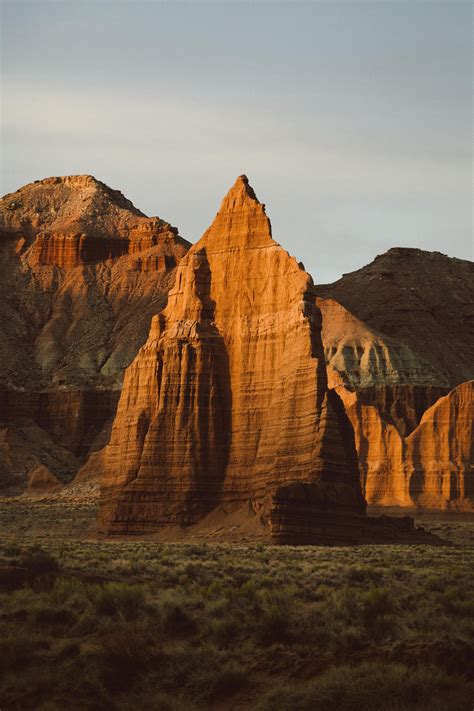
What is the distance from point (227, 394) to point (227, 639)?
41.7 meters

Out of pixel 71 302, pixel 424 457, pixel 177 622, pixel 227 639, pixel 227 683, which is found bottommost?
pixel 227 683

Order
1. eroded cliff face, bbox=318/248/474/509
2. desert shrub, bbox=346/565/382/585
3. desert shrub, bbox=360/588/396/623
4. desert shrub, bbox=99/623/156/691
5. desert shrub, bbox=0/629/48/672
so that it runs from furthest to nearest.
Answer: eroded cliff face, bbox=318/248/474/509
desert shrub, bbox=346/565/382/585
desert shrub, bbox=360/588/396/623
desert shrub, bbox=0/629/48/672
desert shrub, bbox=99/623/156/691

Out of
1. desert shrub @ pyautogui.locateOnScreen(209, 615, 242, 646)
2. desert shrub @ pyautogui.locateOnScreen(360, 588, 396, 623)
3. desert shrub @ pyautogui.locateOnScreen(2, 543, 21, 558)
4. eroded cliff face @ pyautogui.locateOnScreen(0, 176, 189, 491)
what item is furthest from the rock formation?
desert shrub @ pyautogui.locateOnScreen(209, 615, 242, 646)

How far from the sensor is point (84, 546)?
57.4m

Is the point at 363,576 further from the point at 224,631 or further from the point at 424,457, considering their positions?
the point at 424,457

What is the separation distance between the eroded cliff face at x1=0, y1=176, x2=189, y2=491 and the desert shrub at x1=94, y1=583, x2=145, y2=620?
96288mm

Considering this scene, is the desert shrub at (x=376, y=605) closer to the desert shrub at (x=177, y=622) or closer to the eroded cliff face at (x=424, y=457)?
the desert shrub at (x=177, y=622)

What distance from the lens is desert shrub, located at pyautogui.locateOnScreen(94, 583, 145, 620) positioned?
113ft

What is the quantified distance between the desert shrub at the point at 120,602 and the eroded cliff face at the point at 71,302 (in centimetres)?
9629

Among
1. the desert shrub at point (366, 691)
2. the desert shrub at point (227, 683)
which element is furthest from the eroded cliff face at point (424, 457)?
the desert shrub at point (366, 691)

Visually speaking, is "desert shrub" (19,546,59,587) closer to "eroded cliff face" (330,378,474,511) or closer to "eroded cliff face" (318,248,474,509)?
"eroded cliff face" (330,378,474,511)

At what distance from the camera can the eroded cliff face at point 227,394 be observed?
68562mm

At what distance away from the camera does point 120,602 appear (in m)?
34.7

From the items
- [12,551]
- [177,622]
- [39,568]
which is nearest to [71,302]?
[12,551]
